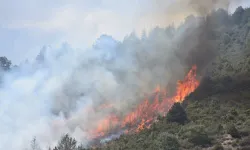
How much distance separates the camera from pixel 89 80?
411ft

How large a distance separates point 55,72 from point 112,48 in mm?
25415

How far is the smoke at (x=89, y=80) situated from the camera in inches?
4289

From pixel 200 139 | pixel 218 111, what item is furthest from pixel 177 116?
pixel 200 139

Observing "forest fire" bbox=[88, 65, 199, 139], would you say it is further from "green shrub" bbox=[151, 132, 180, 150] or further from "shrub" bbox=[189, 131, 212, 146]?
"green shrub" bbox=[151, 132, 180, 150]

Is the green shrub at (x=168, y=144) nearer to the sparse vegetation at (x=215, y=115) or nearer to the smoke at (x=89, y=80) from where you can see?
the sparse vegetation at (x=215, y=115)

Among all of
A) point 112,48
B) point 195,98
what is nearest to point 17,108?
point 112,48

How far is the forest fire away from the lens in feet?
365

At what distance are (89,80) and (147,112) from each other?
23703 mm

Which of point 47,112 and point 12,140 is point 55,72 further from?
point 12,140

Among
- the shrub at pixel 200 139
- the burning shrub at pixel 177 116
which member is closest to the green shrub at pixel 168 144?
the shrub at pixel 200 139

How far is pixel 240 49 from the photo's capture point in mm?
136250

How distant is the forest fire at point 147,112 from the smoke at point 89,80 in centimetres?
260

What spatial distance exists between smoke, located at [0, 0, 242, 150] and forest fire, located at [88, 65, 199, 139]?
260 centimetres

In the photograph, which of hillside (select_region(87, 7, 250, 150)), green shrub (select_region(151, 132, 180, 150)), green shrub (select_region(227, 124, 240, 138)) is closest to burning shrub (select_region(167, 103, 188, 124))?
hillside (select_region(87, 7, 250, 150))
